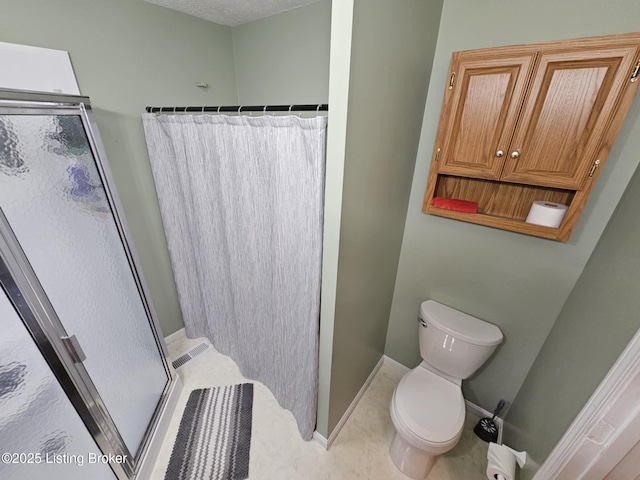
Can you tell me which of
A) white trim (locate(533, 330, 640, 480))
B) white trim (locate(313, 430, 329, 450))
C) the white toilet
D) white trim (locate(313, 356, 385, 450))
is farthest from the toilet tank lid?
white trim (locate(313, 430, 329, 450))

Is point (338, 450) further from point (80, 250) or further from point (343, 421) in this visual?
point (80, 250)

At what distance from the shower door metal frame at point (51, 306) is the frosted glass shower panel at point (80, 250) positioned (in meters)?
0.03

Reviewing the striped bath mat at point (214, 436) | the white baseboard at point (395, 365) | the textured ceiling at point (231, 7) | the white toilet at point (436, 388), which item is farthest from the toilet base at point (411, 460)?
the textured ceiling at point (231, 7)

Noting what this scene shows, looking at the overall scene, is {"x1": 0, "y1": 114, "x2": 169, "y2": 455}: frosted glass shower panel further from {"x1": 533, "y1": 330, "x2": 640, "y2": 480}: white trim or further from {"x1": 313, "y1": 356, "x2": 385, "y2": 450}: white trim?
{"x1": 533, "y1": 330, "x2": 640, "y2": 480}: white trim

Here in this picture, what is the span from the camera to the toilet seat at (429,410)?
116cm

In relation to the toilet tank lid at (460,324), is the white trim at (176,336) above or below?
below

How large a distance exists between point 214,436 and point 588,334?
1890mm

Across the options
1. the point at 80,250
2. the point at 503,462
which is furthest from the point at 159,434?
the point at 503,462

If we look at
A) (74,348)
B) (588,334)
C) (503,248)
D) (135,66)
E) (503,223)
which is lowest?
(74,348)

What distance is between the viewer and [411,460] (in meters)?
1.30

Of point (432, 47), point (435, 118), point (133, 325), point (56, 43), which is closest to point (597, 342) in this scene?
point (435, 118)

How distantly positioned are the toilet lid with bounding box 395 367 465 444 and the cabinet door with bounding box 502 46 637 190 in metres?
1.17

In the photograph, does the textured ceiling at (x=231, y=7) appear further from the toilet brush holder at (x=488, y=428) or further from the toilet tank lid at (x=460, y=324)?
the toilet brush holder at (x=488, y=428)

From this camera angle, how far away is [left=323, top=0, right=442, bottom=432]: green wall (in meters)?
0.81
